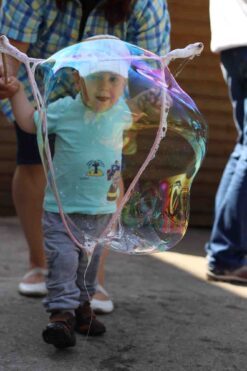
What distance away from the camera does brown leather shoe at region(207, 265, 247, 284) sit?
3.44 metres

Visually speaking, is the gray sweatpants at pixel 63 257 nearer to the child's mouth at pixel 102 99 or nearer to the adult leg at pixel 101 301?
the adult leg at pixel 101 301

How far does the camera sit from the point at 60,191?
2.41 meters

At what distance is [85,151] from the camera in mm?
2451

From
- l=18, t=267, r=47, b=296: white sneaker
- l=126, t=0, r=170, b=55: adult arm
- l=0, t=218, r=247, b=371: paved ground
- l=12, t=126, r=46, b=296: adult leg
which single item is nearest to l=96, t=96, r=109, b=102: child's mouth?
l=126, t=0, r=170, b=55: adult arm

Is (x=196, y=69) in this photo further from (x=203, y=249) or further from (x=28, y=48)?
(x=28, y=48)

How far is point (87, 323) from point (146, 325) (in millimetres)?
284

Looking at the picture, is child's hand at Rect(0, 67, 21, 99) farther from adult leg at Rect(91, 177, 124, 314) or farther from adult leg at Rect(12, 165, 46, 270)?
adult leg at Rect(91, 177, 124, 314)

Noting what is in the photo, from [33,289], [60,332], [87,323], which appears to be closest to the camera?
[60,332]

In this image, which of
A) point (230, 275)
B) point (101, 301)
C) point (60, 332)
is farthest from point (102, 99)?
point (230, 275)

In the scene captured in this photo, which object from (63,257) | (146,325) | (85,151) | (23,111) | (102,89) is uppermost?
(102,89)

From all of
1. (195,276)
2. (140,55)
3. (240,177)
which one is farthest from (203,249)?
(140,55)

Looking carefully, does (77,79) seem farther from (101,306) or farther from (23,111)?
(101,306)

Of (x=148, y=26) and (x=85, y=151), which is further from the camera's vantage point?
(x=148, y=26)

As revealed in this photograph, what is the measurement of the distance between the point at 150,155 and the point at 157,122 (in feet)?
0.42
